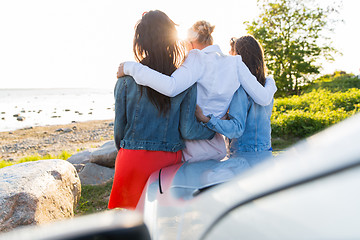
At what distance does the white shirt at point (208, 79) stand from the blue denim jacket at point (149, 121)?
0.35 feet

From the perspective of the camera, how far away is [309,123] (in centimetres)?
764

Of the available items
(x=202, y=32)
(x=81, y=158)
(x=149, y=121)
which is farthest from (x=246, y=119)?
(x=81, y=158)

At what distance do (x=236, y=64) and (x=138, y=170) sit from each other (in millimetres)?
1207

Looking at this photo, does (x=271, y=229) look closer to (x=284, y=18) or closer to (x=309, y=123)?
(x=309, y=123)

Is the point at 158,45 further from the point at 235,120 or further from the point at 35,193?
the point at 35,193

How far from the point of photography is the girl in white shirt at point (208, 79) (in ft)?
7.47

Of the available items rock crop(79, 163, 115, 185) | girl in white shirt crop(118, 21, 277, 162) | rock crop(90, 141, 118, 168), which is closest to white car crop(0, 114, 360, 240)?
girl in white shirt crop(118, 21, 277, 162)

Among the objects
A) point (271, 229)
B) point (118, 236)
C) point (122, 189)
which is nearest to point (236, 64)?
point (122, 189)

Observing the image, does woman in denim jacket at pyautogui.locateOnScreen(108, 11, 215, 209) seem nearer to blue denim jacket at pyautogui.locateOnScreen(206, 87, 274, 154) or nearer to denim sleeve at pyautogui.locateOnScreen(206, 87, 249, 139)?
denim sleeve at pyautogui.locateOnScreen(206, 87, 249, 139)

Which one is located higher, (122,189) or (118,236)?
(118,236)

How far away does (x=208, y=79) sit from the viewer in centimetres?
245

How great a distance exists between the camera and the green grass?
4.75 metres

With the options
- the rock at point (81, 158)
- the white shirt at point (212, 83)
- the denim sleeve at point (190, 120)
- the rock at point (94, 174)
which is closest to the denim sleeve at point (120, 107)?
the white shirt at point (212, 83)

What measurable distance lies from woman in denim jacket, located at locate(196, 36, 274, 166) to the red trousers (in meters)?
0.48
